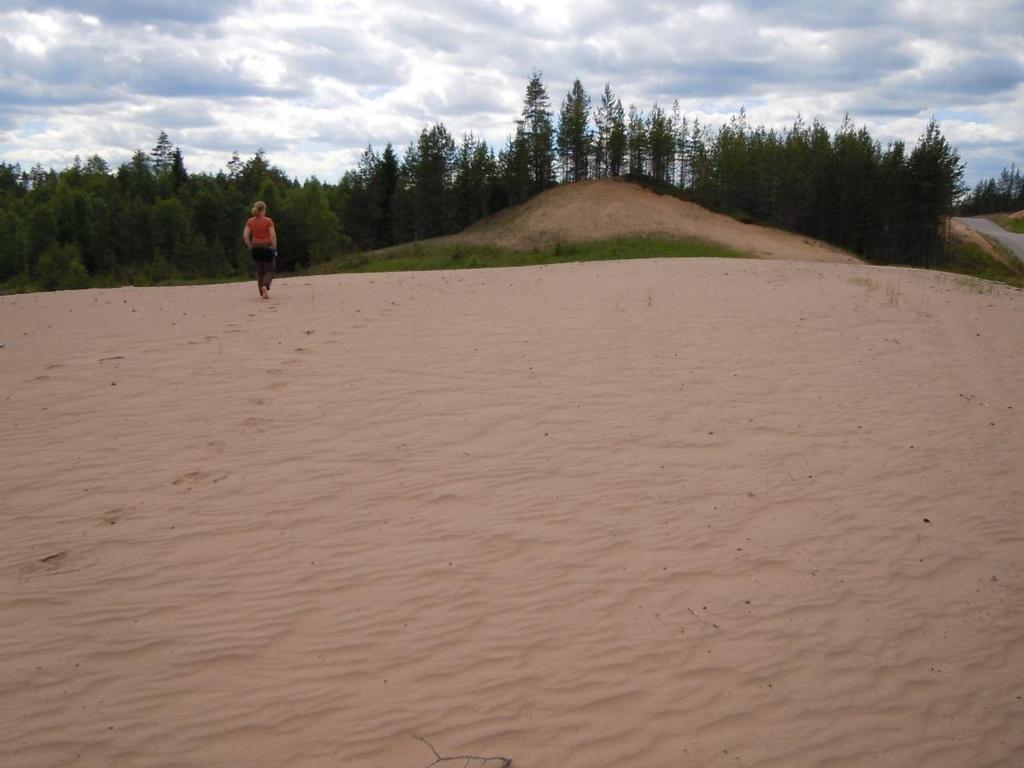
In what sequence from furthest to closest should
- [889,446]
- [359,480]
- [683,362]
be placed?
1. [683,362]
2. [889,446]
3. [359,480]

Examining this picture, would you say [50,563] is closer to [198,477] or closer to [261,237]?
[198,477]

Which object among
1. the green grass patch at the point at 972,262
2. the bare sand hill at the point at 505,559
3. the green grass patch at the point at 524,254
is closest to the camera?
the bare sand hill at the point at 505,559

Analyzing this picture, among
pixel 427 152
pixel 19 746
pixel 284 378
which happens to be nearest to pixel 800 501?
pixel 19 746

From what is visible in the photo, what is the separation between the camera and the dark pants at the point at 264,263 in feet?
45.9

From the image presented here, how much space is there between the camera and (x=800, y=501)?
19.2 ft

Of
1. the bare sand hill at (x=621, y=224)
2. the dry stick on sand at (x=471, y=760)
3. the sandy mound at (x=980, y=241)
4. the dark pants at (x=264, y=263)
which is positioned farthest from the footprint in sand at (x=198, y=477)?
the sandy mound at (x=980, y=241)

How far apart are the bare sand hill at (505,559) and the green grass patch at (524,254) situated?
1003 inches

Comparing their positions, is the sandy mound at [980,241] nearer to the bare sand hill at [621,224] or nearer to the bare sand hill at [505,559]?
the bare sand hill at [621,224]

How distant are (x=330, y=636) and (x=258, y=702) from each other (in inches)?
23.1

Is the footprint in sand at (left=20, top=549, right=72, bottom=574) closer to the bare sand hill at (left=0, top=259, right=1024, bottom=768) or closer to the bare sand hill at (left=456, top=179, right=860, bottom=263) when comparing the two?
the bare sand hill at (left=0, top=259, right=1024, bottom=768)

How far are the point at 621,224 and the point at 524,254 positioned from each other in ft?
28.2

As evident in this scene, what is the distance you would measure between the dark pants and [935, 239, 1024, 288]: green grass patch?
149 feet

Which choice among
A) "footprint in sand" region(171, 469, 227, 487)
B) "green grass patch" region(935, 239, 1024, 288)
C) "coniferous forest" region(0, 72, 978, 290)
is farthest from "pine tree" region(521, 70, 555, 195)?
"footprint in sand" region(171, 469, 227, 487)

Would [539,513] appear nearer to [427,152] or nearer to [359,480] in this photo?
[359,480]
